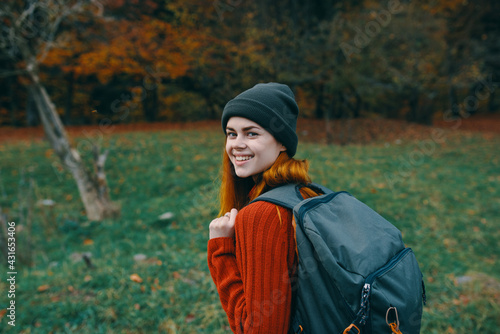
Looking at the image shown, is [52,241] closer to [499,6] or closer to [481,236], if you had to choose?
[481,236]

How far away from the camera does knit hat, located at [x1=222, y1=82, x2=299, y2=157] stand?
137cm

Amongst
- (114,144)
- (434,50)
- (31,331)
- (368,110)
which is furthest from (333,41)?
(31,331)

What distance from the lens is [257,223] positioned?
1.16 m

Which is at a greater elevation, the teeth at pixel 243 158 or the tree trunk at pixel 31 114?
the teeth at pixel 243 158

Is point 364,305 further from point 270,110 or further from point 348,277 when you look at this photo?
point 270,110

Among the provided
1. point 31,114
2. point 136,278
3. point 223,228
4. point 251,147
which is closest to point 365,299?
point 223,228

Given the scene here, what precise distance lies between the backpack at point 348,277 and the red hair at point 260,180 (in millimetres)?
212

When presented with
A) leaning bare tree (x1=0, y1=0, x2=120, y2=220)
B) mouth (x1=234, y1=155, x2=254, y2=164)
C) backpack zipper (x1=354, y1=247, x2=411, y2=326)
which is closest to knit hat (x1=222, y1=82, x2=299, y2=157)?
→ mouth (x1=234, y1=155, x2=254, y2=164)

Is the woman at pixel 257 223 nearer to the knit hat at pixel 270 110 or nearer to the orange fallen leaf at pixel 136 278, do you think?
the knit hat at pixel 270 110

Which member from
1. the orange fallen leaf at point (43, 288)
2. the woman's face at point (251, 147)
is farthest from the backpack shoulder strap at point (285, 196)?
the orange fallen leaf at point (43, 288)

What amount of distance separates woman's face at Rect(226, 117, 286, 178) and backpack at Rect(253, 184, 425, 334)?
273 millimetres

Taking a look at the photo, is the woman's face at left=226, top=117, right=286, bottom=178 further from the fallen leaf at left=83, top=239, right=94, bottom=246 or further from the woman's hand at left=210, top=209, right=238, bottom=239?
the fallen leaf at left=83, top=239, right=94, bottom=246

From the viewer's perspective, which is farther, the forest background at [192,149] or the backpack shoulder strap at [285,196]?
→ the forest background at [192,149]

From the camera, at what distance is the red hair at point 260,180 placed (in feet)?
4.59
